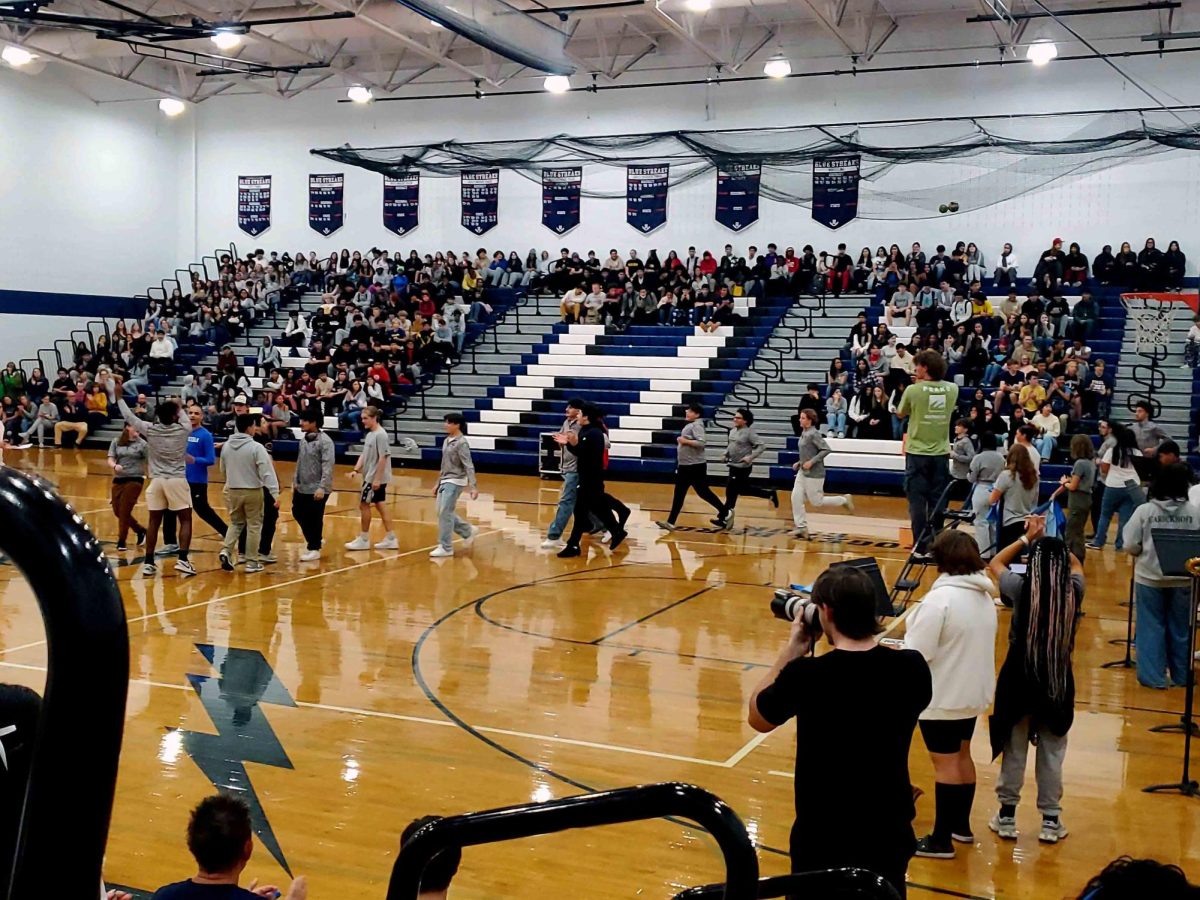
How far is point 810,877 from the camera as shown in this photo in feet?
6.27

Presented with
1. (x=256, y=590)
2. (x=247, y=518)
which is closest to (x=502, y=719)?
(x=256, y=590)

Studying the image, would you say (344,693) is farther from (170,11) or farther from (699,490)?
(170,11)

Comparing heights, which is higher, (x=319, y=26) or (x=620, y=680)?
(x=319, y=26)

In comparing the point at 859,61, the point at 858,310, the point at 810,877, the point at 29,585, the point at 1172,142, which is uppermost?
the point at 859,61

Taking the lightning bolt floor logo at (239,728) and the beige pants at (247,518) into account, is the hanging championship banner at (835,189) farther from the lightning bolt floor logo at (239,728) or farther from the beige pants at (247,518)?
the lightning bolt floor logo at (239,728)

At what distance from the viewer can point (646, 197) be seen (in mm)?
28547

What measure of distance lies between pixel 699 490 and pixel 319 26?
16000mm

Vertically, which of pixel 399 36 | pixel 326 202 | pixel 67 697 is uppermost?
pixel 399 36

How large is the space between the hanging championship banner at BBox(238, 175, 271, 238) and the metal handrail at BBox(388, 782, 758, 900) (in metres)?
33.6

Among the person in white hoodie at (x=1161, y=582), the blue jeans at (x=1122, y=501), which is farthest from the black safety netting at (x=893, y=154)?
the person in white hoodie at (x=1161, y=582)

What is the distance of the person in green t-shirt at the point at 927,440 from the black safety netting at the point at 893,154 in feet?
47.8

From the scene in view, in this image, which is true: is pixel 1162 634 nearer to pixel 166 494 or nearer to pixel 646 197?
pixel 166 494

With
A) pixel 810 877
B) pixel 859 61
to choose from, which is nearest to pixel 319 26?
pixel 859 61

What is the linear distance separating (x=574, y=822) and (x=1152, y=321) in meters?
22.2
